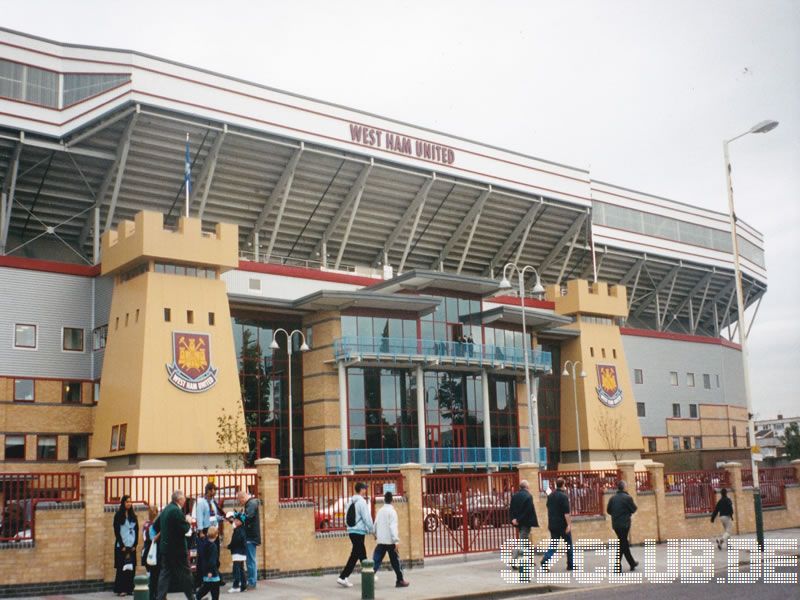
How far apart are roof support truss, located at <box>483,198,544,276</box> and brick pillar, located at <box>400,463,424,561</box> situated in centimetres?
3679

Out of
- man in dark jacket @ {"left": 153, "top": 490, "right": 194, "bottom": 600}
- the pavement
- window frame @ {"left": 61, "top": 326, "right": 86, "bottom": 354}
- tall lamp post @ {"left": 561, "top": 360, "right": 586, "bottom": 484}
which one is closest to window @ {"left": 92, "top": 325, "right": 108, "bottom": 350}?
window frame @ {"left": 61, "top": 326, "right": 86, "bottom": 354}

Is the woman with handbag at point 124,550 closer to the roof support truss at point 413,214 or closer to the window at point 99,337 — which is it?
the window at point 99,337

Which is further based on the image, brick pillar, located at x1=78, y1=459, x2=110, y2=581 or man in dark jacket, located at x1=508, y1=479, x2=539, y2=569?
man in dark jacket, located at x1=508, y1=479, x2=539, y2=569

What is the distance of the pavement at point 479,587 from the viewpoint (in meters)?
17.0

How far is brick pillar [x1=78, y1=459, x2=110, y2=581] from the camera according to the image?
1978 centimetres

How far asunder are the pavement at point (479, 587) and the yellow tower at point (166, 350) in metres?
17.1

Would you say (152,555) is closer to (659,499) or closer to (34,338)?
(659,499)

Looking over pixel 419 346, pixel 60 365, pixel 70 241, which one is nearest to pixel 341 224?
pixel 419 346

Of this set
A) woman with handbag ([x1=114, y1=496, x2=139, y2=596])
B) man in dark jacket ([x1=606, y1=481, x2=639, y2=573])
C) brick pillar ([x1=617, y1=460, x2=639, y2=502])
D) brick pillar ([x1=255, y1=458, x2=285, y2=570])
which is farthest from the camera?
brick pillar ([x1=617, y1=460, x2=639, y2=502])

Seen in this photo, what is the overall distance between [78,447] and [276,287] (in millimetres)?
11609

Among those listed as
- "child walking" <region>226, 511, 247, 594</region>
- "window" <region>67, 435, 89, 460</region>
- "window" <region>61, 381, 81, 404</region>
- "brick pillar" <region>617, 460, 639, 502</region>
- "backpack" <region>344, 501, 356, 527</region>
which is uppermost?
"window" <region>61, 381, 81, 404</region>

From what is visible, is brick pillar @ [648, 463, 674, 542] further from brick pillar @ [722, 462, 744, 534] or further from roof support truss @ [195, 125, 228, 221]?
roof support truss @ [195, 125, 228, 221]

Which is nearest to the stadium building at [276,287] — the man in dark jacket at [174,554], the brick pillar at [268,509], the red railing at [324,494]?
the red railing at [324,494]

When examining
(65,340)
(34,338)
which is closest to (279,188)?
(65,340)
